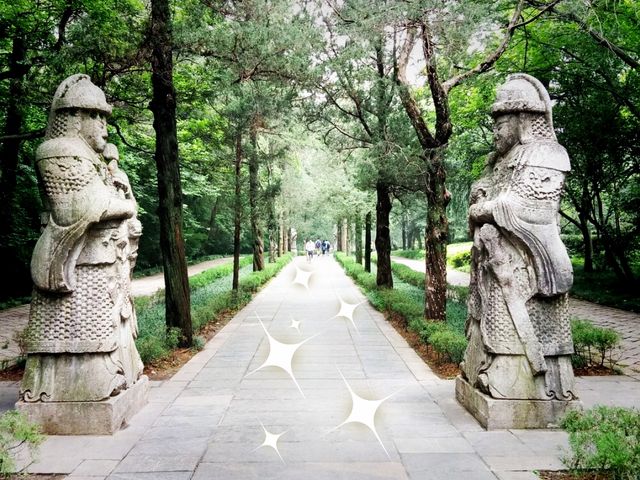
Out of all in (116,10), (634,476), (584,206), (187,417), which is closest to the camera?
(634,476)

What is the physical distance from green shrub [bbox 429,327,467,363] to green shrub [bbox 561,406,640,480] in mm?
3149

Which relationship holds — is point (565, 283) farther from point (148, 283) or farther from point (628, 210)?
point (148, 283)

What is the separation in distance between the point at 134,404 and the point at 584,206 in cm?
1551

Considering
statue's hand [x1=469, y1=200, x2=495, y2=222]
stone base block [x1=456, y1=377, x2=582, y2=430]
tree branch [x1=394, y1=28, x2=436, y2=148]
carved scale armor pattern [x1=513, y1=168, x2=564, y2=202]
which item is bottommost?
stone base block [x1=456, y1=377, x2=582, y2=430]

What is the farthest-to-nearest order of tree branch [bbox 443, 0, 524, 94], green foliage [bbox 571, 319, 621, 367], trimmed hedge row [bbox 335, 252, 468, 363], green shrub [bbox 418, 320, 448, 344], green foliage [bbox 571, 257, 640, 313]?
green foliage [bbox 571, 257, 640, 313]
green shrub [bbox 418, 320, 448, 344]
tree branch [bbox 443, 0, 524, 94]
trimmed hedge row [bbox 335, 252, 468, 363]
green foliage [bbox 571, 319, 621, 367]

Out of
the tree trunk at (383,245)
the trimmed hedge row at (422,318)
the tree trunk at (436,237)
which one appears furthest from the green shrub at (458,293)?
the tree trunk at (436,237)

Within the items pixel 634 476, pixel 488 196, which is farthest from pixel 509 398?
pixel 488 196

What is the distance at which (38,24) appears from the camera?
1088 cm

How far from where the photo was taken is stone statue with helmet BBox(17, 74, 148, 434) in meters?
4.64

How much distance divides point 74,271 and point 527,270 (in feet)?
15.2

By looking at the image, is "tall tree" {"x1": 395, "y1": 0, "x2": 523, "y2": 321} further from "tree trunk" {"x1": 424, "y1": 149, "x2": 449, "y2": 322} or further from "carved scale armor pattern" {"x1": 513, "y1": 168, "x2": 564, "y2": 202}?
"carved scale armor pattern" {"x1": 513, "y1": 168, "x2": 564, "y2": 202}

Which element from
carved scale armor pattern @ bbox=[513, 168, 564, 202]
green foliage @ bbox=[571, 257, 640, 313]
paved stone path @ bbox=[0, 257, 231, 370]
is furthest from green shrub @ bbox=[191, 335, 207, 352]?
green foliage @ bbox=[571, 257, 640, 313]

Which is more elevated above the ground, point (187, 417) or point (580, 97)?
point (580, 97)

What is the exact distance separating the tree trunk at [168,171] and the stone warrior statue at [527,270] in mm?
5353
